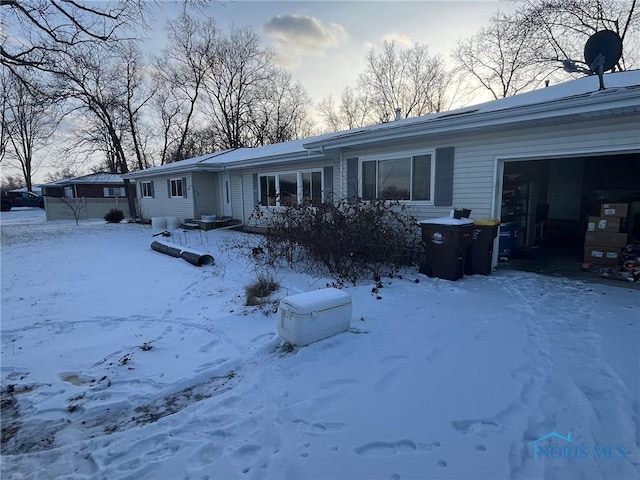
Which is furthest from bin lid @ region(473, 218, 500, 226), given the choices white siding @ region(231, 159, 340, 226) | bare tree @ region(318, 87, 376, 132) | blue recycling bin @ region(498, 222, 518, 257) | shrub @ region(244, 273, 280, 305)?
bare tree @ region(318, 87, 376, 132)

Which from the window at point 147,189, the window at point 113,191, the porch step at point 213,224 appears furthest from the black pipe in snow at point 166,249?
the window at point 113,191


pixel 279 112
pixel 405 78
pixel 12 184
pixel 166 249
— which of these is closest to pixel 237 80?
pixel 279 112

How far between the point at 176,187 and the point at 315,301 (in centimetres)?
1640

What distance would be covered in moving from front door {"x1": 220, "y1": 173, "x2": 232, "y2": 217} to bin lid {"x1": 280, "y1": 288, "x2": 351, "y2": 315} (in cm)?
1302

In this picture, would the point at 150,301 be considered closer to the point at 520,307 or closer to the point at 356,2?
the point at 520,307

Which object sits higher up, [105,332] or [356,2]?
[356,2]

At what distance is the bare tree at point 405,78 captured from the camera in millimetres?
26438

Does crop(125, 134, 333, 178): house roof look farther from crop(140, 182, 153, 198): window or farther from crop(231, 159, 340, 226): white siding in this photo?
crop(140, 182, 153, 198): window

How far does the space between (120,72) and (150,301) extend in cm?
2461

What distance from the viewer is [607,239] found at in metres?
6.55

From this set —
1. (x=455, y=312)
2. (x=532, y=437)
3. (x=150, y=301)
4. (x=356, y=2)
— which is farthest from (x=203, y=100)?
(x=532, y=437)

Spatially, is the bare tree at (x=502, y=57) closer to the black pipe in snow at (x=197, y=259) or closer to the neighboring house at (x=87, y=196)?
the black pipe in snow at (x=197, y=259)

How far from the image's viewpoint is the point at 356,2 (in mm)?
8195

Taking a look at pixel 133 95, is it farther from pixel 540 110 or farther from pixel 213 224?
pixel 540 110
